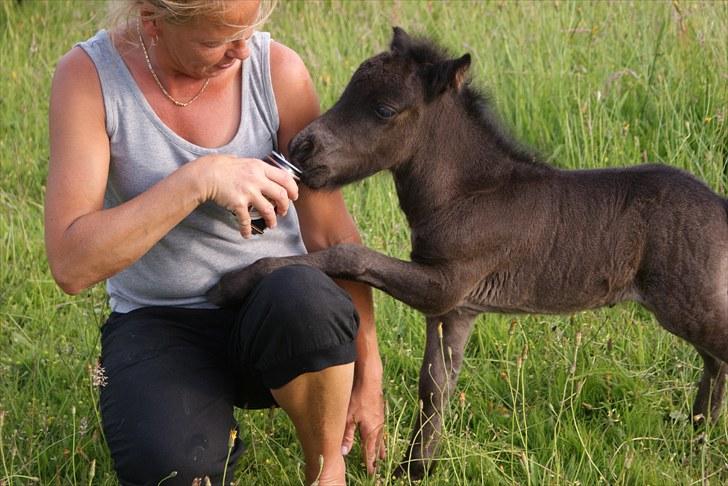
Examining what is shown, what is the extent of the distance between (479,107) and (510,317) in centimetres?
124

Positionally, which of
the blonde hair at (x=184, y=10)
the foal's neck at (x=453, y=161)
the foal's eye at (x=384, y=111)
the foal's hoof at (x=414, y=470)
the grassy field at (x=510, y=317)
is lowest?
the foal's hoof at (x=414, y=470)

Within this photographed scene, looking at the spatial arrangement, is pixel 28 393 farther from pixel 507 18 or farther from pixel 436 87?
pixel 507 18

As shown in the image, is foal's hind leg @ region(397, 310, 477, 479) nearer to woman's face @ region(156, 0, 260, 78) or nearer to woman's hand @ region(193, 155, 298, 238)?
woman's hand @ region(193, 155, 298, 238)

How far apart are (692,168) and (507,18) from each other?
1.99 m

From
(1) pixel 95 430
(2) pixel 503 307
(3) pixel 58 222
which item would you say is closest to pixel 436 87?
(2) pixel 503 307

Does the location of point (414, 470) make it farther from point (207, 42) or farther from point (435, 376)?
point (207, 42)

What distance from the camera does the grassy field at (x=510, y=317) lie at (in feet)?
12.3

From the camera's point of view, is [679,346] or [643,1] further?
[643,1]

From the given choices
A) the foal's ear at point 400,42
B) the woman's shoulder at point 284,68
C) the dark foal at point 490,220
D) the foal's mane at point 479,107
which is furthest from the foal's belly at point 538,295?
the woman's shoulder at point 284,68

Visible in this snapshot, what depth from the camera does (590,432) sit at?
12.5ft

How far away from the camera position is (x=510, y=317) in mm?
4590

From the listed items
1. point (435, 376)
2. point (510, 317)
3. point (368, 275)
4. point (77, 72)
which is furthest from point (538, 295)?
point (77, 72)

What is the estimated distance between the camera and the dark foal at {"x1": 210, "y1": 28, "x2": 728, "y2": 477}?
3477mm

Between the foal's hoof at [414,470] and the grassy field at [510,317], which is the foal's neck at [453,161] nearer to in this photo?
the grassy field at [510,317]
